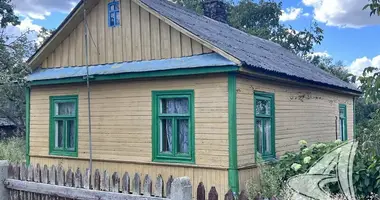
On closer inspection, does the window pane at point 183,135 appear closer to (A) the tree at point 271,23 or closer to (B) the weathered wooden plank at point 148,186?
(B) the weathered wooden plank at point 148,186

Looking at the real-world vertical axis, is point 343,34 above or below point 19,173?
above

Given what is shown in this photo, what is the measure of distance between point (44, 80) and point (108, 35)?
7.32ft

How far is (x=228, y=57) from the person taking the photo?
25.5 ft

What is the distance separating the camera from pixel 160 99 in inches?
357

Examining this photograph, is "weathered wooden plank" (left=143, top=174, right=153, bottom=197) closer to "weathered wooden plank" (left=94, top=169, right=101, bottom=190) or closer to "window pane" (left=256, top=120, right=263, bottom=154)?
"weathered wooden plank" (left=94, top=169, right=101, bottom=190)

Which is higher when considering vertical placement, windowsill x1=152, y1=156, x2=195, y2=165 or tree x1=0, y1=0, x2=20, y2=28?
tree x1=0, y1=0, x2=20, y2=28

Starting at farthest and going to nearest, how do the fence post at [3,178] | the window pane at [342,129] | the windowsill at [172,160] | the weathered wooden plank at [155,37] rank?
the window pane at [342,129] → the weathered wooden plank at [155,37] → the windowsill at [172,160] → the fence post at [3,178]

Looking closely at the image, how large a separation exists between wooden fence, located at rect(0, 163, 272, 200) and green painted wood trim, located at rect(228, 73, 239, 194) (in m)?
2.17

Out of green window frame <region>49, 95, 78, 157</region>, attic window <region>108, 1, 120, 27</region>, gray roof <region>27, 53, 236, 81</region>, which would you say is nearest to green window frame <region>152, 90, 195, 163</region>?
Answer: gray roof <region>27, 53, 236, 81</region>

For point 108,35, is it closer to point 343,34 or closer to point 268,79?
point 268,79

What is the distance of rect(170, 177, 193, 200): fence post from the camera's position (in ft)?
15.1

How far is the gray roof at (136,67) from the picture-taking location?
320 inches

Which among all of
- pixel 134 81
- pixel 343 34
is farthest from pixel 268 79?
pixel 343 34

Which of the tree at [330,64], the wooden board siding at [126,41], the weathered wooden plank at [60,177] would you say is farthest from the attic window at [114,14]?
the tree at [330,64]
